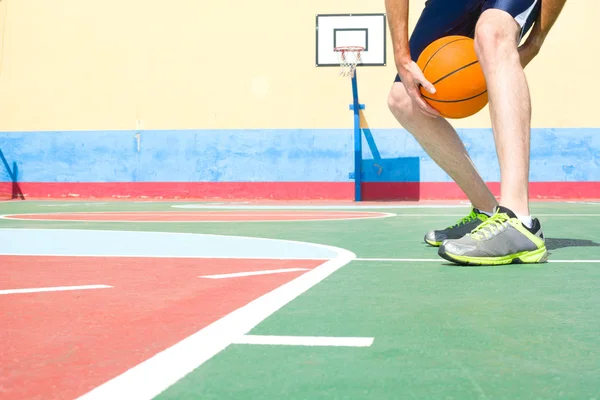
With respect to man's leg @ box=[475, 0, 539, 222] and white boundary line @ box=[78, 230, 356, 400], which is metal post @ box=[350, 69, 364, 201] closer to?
man's leg @ box=[475, 0, 539, 222]

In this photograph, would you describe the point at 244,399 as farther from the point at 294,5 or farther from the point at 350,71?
the point at 294,5

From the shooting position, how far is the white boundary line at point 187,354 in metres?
1.15

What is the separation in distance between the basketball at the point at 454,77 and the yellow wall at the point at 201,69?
33.5ft

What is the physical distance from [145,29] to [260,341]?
13687mm

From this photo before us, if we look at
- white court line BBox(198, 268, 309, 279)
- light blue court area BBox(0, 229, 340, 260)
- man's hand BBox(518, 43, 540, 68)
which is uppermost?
man's hand BBox(518, 43, 540, 68)

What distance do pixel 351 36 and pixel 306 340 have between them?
1277 centimetres

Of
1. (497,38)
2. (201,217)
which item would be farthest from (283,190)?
(497,38)

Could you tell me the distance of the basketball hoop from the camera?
1324cm

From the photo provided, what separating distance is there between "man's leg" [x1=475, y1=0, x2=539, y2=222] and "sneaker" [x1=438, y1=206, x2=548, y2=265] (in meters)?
0.09

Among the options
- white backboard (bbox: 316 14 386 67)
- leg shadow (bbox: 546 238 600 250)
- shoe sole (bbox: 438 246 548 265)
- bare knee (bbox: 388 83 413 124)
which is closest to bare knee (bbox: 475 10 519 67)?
bare knee (bbox: 388 83 413 124)

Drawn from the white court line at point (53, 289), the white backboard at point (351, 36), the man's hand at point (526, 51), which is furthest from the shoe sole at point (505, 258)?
the white backboard at point (351, 36)

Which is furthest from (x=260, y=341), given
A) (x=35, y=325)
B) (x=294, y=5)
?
(x=294, y=5)

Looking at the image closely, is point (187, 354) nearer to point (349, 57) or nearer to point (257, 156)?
point (349, 57)

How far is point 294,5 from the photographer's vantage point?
553 inches
